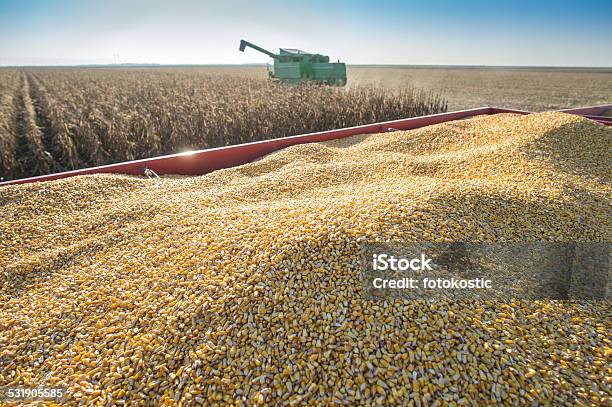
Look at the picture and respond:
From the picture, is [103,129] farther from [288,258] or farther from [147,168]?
[288,258]

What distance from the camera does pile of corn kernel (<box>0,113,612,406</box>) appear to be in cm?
141

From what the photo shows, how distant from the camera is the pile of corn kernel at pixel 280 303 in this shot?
55.6 inches

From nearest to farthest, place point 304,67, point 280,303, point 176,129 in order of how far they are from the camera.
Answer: point 280,303
point 176,129
point 304,67

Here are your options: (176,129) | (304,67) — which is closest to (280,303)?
(176,129)

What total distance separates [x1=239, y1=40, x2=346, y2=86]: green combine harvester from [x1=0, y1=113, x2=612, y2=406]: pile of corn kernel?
11816 millimetres

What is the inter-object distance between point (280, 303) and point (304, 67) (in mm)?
13778

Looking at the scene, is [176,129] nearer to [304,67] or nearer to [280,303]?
A: [280,303]

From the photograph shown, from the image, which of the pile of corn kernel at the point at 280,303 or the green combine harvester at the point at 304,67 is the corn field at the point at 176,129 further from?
the green combine harvester at the point at 304,67

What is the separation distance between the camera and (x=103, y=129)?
5762mm

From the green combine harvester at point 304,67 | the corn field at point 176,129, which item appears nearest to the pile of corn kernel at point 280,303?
the corn field at point 176,129

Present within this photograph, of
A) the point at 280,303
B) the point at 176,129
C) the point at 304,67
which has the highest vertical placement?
the point at 304,67

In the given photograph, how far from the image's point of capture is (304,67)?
558 inches

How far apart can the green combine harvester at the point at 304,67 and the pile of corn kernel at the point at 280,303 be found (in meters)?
11.8

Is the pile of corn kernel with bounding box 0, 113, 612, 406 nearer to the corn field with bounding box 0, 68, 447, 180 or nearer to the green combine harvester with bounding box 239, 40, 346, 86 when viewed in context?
the corn field with bounding box 0, 68, 447, 180
